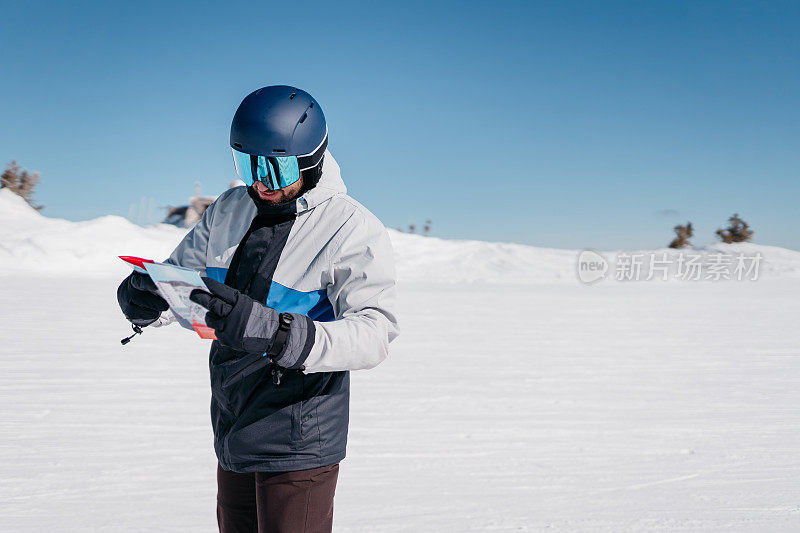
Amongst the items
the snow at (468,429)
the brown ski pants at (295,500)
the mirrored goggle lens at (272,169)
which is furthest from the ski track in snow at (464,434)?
the mirrored goggle lens at (272,169)

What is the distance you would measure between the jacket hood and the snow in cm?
229

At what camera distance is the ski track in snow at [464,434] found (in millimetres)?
3475

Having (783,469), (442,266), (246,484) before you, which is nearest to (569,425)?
(783,469)

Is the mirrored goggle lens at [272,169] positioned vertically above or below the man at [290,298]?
above

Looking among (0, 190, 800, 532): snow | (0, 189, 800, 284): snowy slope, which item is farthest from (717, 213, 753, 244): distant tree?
(0, 190, 800, 532): snow

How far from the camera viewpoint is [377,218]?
1.68 m

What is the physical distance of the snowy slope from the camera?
2136 centimetres

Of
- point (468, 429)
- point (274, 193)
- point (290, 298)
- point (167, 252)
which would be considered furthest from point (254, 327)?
point (167, 252)

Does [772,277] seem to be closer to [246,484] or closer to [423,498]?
[423,498]

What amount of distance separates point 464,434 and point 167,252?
22.8 meters

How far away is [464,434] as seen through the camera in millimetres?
4871

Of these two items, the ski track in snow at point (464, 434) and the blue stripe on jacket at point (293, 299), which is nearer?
the blue stripe on jacket at point (293, 299)

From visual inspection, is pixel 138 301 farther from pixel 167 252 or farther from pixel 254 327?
pixel 167 252

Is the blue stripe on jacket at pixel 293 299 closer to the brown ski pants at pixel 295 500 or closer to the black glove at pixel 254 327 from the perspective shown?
the black glove at pixel 254 327
